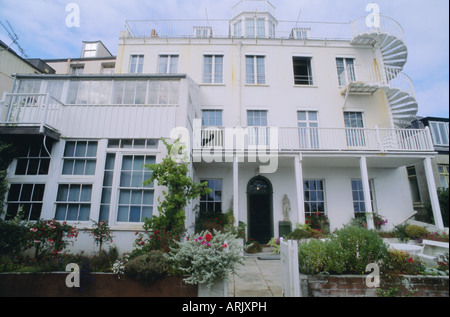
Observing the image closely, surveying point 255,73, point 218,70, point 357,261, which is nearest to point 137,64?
point 218,70

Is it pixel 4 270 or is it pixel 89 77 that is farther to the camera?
pixel 89 77

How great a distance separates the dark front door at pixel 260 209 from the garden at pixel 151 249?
4.41 metres

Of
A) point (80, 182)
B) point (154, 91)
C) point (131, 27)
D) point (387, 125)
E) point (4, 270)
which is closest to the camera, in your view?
point (4, 270)

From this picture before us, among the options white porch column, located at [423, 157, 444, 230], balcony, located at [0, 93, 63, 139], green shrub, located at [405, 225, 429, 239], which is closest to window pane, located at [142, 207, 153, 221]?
balcony, located at [0, 93, 63, 139]

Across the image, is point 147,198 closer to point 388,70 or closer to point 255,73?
point 255,73

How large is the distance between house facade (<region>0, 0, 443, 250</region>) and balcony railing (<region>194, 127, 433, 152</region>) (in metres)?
0.06

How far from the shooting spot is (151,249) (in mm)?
4949

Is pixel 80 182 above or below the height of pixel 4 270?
above

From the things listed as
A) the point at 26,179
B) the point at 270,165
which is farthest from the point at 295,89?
the point at 26,179

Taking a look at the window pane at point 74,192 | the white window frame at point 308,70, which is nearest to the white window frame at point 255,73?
the white window frame at point 308,70

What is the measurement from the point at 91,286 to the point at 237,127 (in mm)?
7253

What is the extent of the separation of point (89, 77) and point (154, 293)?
680cm

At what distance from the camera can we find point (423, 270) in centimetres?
378
